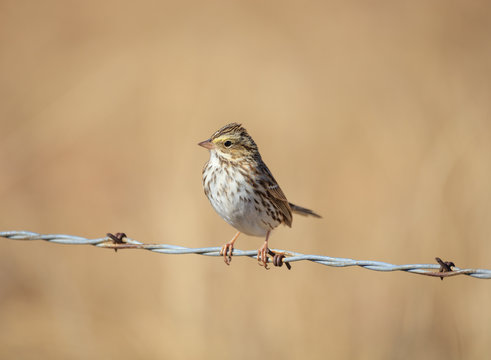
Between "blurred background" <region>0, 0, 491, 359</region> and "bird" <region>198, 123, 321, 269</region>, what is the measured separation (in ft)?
5.33

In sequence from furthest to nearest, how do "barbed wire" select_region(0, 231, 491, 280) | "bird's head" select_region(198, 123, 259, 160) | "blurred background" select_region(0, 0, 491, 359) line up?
"blurred background" select_region(0, 0, 491, 359)
"bird's head" select_region(198, 123, 259, 160)
"barbed wire" select_region(0, 231, 491, 280)

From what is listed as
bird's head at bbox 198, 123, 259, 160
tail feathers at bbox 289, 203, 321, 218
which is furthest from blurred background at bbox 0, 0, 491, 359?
bird's head at bbox 198, 123, 259, 160

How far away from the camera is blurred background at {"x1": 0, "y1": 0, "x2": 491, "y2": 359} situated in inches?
272

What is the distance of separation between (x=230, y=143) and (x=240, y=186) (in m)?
0.46

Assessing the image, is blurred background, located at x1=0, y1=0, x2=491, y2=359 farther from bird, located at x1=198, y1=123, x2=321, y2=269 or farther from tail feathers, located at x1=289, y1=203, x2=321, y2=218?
bird, located at x1=198, y1=123, x2=321, y2=269

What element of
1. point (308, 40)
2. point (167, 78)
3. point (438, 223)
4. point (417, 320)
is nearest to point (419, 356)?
point (417, 320)

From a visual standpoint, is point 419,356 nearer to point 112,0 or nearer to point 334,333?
point 334,333

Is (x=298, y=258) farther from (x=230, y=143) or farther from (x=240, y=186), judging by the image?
(x=230, y=143)

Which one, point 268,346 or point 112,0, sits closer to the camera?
point 268,346

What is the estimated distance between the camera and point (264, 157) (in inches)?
404

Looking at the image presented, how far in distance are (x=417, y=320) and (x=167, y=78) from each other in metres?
7.71

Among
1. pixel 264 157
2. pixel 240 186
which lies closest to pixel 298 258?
pixel 240 186

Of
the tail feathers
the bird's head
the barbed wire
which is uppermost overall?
the bird's head

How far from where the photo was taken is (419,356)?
21.2 feet
